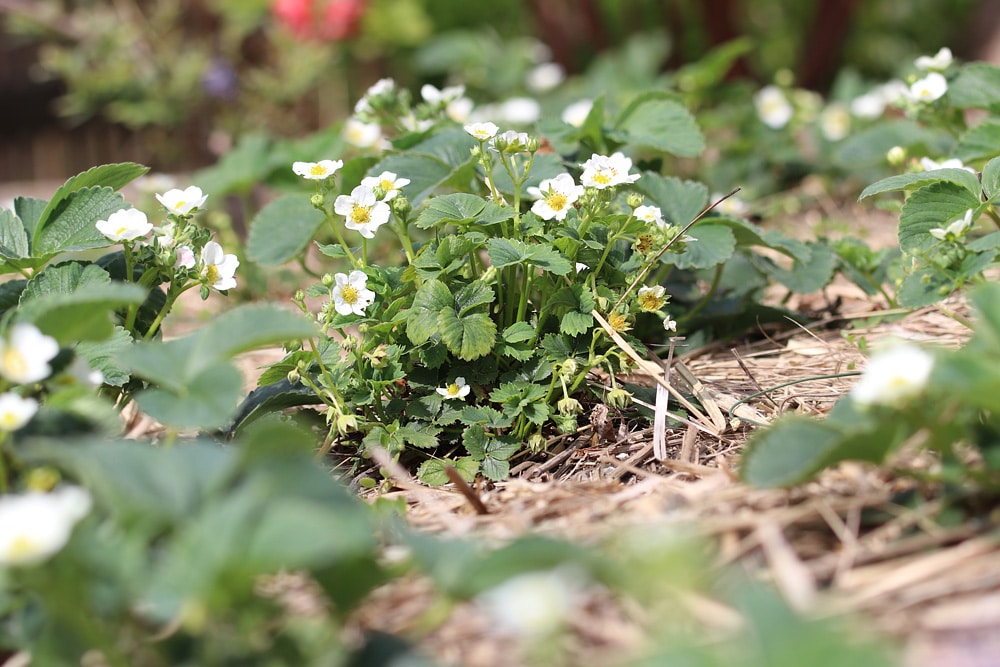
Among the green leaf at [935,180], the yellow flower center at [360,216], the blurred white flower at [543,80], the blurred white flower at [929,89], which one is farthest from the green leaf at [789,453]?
the blurred white flower at [543,80]

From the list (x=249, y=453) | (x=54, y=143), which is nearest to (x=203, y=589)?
(x=249, y=453)

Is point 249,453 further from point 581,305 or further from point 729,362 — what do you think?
point 729,362

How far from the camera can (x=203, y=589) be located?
677 mm

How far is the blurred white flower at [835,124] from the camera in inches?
111

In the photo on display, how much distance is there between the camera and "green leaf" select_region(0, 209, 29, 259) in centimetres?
132

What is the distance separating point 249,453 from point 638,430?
0.76 meters

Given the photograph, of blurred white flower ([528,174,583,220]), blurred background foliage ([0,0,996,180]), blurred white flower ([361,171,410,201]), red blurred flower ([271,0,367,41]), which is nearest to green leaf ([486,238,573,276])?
blurred white flower ([528,174,583,220])

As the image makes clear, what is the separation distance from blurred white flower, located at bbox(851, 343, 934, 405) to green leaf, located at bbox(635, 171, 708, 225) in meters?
0.75

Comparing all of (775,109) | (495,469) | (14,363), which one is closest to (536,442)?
(495,469)

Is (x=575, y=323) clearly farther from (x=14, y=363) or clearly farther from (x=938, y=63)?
(x=938, y=63)

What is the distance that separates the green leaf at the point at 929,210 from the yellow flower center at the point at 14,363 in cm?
119

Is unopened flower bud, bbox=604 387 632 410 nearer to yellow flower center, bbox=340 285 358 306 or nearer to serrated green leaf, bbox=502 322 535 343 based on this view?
serrated green leaf, bbox=502 322 535 343

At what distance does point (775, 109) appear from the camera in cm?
283

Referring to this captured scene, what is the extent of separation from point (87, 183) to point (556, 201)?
709mm
